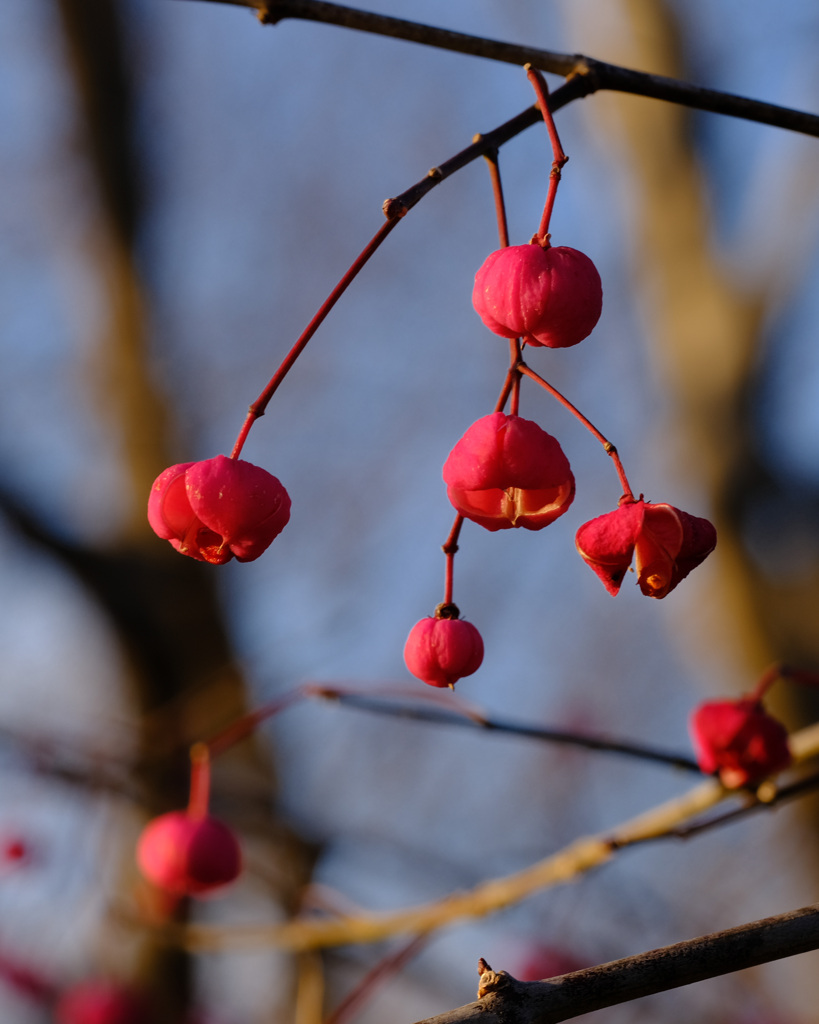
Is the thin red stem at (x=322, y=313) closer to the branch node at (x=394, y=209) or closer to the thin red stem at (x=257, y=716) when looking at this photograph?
the branch node at (x=394, y=209)

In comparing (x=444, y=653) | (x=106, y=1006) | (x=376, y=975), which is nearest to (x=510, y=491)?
(x=444, y=653)

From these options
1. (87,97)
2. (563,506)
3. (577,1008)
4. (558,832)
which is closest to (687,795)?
(563,506)

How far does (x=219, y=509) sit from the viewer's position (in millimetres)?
784

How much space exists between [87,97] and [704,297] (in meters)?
2.31

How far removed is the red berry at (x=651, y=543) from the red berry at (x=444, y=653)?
4.9 inches

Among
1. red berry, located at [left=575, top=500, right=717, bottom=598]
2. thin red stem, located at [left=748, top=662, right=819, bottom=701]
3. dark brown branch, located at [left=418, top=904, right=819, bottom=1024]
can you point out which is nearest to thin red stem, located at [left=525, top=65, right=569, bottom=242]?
red berry, located at [left=575, top=500, right=717, bottom=598]

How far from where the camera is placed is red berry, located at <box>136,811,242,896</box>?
150 cm

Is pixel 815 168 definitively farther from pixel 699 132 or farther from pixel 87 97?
pixel 87 97

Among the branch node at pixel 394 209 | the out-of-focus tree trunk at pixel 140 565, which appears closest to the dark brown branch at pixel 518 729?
the branch node at pixel 394 209

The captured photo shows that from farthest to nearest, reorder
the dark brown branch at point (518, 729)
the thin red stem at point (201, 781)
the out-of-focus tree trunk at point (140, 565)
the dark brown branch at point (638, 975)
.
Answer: the out-of-focus tree trunk at point (140, 565) < the thin red stem at point (201, 781) < the dark brown branch at point (518, 729) < the dark brown branch at point (638, 975)

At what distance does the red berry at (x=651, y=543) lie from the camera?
2.50ft

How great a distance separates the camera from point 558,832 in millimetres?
4996

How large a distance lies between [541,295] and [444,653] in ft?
0.99

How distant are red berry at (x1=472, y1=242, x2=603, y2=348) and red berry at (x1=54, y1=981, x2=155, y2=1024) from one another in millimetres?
2881
